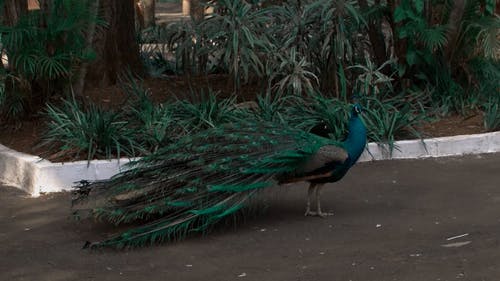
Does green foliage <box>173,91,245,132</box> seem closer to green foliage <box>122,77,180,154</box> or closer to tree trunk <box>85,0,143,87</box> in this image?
green foliage <box>122,77,180,154</box>

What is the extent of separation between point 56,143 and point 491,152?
14.4 feet

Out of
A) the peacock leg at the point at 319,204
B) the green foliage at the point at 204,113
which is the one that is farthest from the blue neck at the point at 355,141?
the green foliage at the point at 204,113

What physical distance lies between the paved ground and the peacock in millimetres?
217

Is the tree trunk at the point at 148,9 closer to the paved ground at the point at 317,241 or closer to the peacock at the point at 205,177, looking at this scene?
the paved ground at the point at 317,241

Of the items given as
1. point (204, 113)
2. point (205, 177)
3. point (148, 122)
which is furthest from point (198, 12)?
point (205, 177)

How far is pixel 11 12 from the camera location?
32.1ft

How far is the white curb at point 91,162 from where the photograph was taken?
858cm

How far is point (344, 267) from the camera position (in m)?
6.24

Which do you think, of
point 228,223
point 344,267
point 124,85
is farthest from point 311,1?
point 344,267

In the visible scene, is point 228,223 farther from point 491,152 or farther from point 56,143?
point 491,152

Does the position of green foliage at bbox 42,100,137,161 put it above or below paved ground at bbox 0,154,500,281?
above

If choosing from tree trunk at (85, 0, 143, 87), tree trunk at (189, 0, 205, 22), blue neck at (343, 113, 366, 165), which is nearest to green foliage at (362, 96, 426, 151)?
blue neck at (343, 113, 366, 165)

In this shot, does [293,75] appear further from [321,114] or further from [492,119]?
[492,119]

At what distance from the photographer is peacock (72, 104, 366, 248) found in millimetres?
6762
